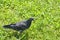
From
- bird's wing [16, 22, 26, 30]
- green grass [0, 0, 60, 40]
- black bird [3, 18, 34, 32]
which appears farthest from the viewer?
green grass [0, 0, 60, 40]

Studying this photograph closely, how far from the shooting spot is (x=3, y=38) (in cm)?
764

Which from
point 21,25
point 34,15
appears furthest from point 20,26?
point 34,15

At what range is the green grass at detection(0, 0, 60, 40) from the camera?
802cm

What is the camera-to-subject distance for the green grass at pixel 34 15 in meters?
8.02

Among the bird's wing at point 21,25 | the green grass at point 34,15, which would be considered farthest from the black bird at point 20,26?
the green grass at point 34,15

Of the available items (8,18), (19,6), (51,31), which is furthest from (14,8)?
(51,31)

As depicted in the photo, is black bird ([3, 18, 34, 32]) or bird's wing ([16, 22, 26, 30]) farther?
bird's wing ([16, 22, 26, 30])

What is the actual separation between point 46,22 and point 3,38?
6.59ft

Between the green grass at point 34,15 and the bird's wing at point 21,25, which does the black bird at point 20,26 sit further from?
the green grass at point 34,15

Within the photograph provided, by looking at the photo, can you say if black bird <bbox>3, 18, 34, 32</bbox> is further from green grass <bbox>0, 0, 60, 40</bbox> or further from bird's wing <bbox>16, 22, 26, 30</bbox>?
green grass <bbox>0, 0, 60, 40</bbox>

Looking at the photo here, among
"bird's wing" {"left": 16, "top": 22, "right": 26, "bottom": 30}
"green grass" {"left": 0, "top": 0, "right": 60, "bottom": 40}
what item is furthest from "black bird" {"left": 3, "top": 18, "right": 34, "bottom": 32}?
"green grass" {"left": 0, "top": 0, "right": 60, "bottom": 40}

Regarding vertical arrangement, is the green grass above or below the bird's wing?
below

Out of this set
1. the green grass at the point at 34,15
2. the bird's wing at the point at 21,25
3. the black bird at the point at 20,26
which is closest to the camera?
the black bird at the point at 20,26

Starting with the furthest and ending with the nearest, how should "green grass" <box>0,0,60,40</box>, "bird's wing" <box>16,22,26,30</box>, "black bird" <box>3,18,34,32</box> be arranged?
"green grass" <box>0,0,60,40</box> → "bird's wing" <box>16,22,26,30</box> → "black bird" <box>3,18,34,32</box>
